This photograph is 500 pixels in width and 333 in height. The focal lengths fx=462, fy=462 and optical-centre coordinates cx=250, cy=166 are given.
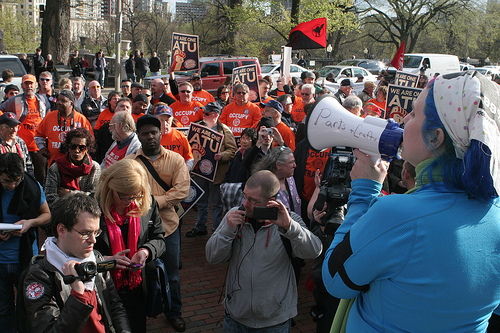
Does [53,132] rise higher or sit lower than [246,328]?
higher

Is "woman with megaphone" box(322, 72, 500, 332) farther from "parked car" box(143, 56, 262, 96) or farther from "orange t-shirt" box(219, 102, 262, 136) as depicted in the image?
"parked car" box(143, 56, 262, 96)

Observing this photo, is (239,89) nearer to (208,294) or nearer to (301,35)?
(208,294)

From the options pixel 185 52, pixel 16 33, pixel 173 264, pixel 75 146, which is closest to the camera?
pixel 173 264

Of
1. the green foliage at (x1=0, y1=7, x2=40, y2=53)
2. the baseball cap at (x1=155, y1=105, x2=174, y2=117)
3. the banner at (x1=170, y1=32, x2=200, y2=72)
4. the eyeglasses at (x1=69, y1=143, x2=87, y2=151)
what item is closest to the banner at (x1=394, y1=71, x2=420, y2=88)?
the banner at (x1=170, y1=32, x2=200, y2=72)

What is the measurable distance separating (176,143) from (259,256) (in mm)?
2888

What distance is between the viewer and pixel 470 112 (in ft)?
4.59

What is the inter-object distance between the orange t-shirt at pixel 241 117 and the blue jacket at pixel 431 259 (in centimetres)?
620

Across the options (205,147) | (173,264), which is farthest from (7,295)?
(205,147)

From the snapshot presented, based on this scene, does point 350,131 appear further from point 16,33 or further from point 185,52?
point 16,33

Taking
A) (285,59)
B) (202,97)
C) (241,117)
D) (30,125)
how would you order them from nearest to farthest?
(30,125)
(241,117)
(202,97)
(285,59)

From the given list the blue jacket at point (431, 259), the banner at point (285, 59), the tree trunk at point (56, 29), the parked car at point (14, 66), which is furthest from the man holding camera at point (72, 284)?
the tree trunk at point (56, 29)

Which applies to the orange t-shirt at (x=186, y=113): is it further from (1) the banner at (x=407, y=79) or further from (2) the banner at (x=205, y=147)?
(1) the banner at (x=407, y=79)

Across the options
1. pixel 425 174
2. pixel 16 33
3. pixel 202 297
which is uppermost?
pixel 16 33

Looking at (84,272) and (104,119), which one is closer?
(84,272)
